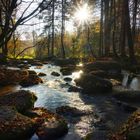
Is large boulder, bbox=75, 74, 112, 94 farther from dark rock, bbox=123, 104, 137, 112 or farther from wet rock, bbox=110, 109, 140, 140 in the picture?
wet rock, bbox=110, 109, 140, 140

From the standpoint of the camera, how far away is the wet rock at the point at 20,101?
1035cm

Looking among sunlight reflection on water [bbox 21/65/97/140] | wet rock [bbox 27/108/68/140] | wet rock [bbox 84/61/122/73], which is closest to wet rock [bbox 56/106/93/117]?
sunlight reflection on water [bbox 21/65/97/140]

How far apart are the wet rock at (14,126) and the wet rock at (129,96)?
5570 millimetres

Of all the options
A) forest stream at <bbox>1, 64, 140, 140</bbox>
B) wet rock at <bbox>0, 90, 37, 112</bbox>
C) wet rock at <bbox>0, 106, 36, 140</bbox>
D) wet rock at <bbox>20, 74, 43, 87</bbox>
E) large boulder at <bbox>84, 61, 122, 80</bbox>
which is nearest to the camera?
wet rock at <bbox>0, 106, 36, 140</bbox>

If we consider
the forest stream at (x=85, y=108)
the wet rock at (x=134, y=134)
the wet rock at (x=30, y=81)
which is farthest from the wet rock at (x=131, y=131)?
the wet rock at (x=30, y=81)

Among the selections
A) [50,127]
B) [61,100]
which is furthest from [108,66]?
[50,127]

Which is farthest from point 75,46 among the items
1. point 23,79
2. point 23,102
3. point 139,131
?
point 139,131

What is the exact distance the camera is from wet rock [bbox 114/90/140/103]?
514 inches

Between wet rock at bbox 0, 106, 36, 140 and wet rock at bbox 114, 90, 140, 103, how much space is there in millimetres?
5570

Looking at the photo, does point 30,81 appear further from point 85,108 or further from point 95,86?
point 85,108

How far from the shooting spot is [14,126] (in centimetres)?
816

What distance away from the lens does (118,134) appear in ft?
25.2

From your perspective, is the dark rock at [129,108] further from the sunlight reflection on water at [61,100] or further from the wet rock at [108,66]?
the wet rock at [108,66]

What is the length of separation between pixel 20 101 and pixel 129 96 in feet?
15.7
